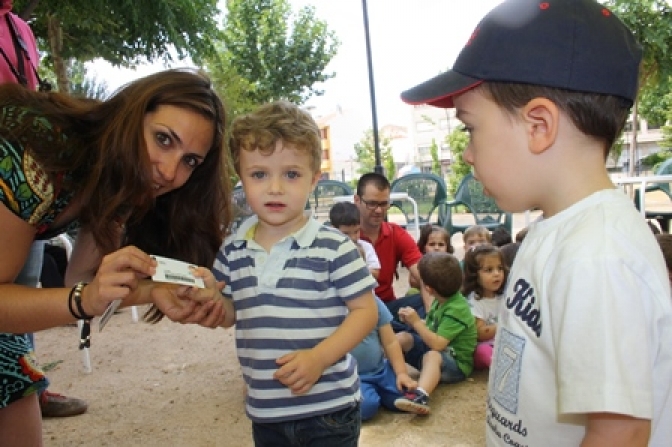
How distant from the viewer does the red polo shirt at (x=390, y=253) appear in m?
4.03

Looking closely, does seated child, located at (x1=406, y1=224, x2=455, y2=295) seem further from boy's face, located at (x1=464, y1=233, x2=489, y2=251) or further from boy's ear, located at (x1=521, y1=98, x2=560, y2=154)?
boy's ear, located at (x1=521, y1=98, x2=560, y2=154)

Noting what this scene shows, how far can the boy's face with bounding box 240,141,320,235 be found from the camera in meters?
1.58

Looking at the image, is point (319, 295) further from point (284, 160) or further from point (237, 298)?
point (284, 160)

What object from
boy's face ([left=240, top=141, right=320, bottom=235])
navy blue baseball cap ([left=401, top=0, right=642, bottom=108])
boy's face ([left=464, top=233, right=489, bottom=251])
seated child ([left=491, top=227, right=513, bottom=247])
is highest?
navy blue baseball cap ([left=401, top=0, right=642, bottom=108])

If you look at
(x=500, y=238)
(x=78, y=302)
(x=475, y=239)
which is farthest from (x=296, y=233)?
(x=500, y=238)

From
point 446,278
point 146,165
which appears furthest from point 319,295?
point 446,278

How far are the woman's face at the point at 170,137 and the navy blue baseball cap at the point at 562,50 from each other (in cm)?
97

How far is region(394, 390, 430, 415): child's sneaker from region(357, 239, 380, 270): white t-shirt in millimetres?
1052

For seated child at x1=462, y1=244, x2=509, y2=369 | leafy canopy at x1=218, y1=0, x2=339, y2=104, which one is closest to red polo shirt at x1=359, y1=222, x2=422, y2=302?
seated child at x1=462, y1=244, x2=509, y2=369

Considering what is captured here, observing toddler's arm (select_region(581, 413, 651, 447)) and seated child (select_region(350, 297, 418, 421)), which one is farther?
seated child (select_region(350, 297, 418, 421))

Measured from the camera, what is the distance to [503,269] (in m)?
3.54

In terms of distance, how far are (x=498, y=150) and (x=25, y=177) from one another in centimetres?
116

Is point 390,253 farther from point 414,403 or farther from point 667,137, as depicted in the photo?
point 667,137

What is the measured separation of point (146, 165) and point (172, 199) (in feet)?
1.34
